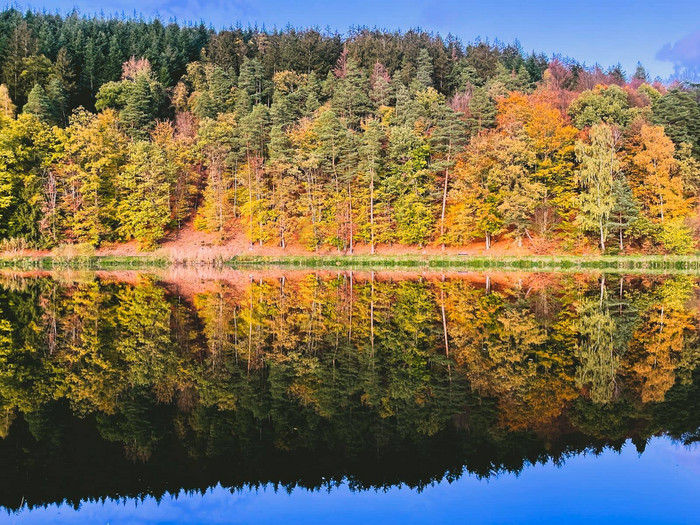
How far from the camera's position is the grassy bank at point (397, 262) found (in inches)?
1609

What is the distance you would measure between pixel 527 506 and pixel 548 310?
14.5m

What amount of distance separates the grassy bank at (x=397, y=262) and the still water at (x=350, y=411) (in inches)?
870

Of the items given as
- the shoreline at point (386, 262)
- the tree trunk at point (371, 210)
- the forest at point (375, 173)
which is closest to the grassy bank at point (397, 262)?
the shoreline at point (386, 262)

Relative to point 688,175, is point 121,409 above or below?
below

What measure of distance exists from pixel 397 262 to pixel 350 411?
36900 millimetres

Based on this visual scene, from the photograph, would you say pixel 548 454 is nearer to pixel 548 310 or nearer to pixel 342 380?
pixel 342 380

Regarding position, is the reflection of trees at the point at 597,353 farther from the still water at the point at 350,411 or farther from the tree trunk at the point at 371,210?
the tree trunk at the point at 371,210

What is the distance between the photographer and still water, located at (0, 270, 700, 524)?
695cm

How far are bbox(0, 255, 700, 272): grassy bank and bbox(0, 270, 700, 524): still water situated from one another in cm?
2210

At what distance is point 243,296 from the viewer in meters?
25.6

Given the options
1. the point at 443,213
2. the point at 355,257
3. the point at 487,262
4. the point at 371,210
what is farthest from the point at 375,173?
the point at 487,262

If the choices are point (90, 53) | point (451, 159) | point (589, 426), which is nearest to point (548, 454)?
point (589, 426)

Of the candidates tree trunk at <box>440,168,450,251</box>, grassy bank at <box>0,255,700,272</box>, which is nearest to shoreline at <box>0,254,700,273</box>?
grassy bank at <box>0,255,700,272</box>

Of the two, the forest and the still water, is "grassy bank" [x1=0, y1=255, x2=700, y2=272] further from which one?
the still water
